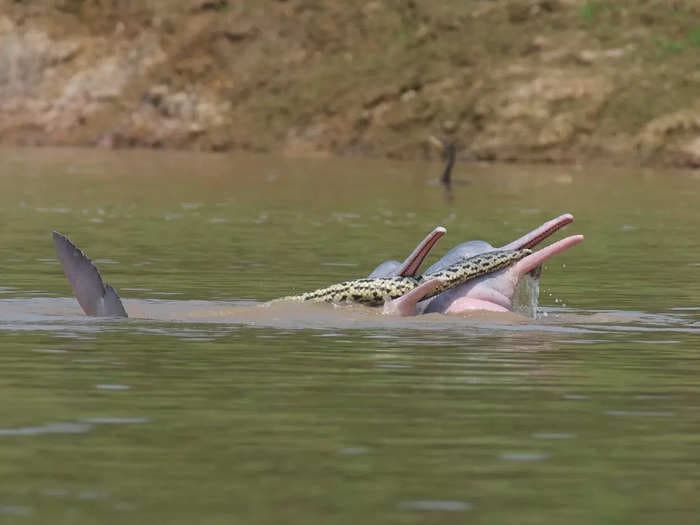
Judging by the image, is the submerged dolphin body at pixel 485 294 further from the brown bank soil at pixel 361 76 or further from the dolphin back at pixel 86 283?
the brown bank soil at pixel 361 76

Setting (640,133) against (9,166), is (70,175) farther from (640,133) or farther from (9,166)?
(640,133)

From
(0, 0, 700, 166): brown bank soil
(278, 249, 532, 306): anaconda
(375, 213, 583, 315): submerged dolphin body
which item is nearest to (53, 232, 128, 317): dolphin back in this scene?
(278, 249, 532, 306): anaconda

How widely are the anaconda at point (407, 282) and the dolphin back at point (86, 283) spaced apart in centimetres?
206

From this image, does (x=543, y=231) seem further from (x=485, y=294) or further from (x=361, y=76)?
(x=361, y=76)

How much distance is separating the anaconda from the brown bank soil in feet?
199

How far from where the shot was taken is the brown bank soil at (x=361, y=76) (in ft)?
283

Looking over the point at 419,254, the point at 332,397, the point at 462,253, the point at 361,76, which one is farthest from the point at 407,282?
the point at 361,76

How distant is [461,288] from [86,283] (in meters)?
3.38

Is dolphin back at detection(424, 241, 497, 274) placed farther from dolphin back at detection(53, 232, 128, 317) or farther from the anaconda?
dolphin back at detection(53, 232, 128, 317)

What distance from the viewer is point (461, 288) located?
20719 millimetres

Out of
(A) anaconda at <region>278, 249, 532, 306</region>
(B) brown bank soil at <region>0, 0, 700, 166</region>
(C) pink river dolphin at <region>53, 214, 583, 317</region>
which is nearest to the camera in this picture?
(C) pink river dolphin at <region>53, 214, 583, 317</region>

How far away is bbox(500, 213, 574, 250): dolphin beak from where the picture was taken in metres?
20.0

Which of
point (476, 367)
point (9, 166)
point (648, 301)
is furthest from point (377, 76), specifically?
point (476, 367)

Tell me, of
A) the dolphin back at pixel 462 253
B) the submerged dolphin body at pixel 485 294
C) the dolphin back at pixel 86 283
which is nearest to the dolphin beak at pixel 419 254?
the dolphin back at pixel 462 253
